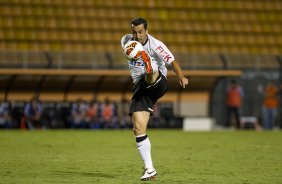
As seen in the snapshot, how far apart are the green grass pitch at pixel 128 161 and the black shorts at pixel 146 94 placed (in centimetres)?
91

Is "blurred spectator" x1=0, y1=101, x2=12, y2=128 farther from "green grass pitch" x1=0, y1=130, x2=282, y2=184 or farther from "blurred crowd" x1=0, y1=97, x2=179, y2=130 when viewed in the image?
"green grass pitch" x1=0, y1=130, x2=282, y2=184

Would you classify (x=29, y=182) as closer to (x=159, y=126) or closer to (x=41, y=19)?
(x=159, y=126)

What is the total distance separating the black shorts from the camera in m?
10.5

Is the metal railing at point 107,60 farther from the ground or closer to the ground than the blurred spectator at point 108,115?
farther from the ground

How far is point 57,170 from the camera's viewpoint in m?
11.4

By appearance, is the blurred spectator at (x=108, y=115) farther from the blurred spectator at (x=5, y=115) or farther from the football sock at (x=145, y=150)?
the football sock at (x=145, y=150)

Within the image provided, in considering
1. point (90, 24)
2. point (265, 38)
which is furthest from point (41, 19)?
point (265, 38)

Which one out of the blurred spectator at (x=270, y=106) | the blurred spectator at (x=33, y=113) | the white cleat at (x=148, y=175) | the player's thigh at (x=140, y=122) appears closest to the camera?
the white cleat at (x=148, y=175)

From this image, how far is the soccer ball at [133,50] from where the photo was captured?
1017cm

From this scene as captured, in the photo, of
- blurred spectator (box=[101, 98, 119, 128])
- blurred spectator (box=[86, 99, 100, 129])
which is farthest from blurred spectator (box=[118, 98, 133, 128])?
blurred spectator (box=[86, 99, 100, 129])

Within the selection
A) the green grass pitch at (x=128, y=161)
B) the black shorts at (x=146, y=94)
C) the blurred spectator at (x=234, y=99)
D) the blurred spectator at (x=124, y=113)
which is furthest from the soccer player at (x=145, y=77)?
the blurred spectator at (x=234, y=99)

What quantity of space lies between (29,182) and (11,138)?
34.4 feet

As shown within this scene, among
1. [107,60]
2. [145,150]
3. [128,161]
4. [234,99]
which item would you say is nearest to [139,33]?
[145,150]

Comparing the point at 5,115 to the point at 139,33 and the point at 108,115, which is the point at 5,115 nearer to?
the point at 108,115
